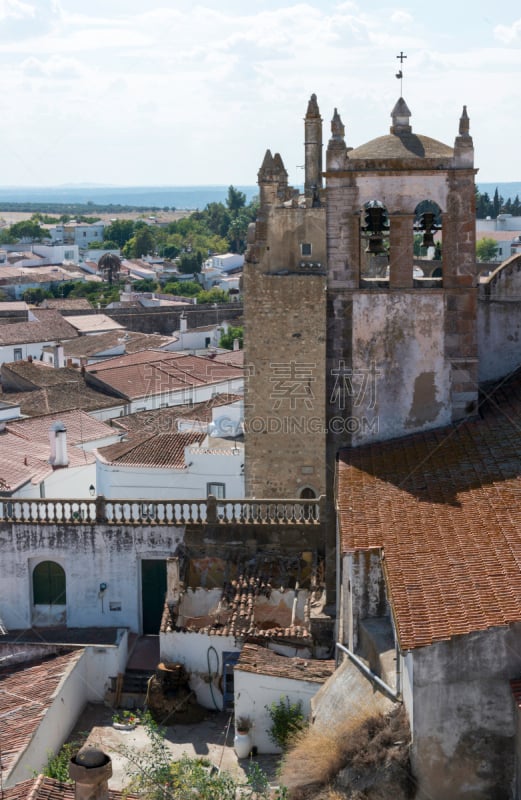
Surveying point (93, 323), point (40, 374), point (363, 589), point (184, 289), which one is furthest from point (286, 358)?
point (184, 289)

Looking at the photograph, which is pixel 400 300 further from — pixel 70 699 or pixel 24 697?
pixel 24 697

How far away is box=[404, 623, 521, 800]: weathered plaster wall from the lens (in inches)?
492

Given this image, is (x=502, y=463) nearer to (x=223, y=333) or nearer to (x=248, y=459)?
(x=248, y=459)

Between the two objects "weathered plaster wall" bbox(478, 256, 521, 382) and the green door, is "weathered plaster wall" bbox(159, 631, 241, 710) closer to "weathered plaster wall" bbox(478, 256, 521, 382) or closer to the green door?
the green door

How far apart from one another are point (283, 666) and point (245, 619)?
2.06 metres

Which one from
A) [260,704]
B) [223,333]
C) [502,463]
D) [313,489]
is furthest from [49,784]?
[223,333]

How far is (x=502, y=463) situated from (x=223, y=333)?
65714 mm

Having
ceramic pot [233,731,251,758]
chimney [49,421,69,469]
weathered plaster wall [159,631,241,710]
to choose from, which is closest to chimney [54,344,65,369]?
chimney [49,421,69,469]

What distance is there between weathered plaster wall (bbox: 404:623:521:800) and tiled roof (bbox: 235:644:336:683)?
6.16m

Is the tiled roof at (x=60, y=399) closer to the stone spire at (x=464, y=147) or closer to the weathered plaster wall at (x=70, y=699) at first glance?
the weathered plaster wall at (x=70, y=699)

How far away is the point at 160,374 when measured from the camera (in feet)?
188

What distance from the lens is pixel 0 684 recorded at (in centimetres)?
2131

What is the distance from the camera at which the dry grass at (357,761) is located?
12750 millimetres

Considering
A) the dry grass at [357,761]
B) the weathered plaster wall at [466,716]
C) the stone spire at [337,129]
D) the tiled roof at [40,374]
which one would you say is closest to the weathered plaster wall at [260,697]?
the dry grass at [357,761]
